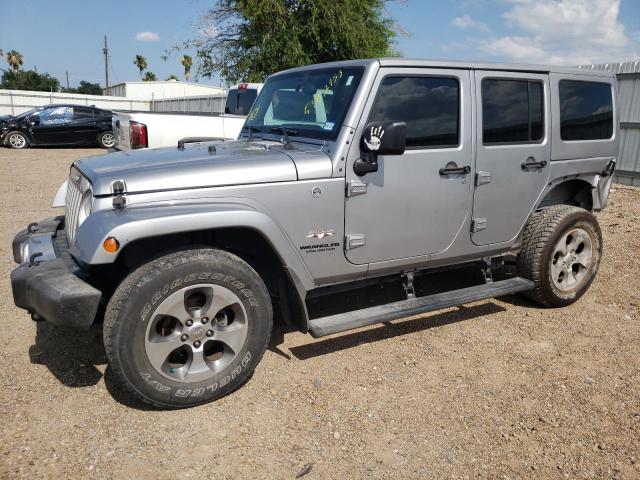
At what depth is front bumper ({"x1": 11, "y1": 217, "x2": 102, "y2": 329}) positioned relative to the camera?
8.78ft

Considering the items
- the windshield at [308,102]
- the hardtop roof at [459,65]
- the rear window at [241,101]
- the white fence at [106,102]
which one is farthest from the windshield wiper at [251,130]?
the white fence at [106,102]

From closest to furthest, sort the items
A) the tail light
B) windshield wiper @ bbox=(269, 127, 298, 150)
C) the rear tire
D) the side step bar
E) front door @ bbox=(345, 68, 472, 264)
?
the side step bar → front door @ bbox=(345, 68, 472, 264) → windshield wiper @ bbox=(269, 127, 298, 150) → the tail light → the rear tire

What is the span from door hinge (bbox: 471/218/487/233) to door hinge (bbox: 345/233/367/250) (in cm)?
102

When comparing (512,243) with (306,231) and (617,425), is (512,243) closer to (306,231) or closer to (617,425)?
(617,425)

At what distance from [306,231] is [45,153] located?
54.9ft

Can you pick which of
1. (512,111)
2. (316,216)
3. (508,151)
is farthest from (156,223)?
(512,111)

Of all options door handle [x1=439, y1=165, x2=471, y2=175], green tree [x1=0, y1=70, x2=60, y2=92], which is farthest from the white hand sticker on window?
green tree [x1=0, y1=70, x2=60, y2=92]

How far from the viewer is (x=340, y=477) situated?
2561 millimetres

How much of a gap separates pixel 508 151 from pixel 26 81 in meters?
74.8

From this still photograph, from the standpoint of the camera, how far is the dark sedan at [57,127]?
18.0 meters

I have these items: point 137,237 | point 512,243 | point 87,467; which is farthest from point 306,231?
point 512,243

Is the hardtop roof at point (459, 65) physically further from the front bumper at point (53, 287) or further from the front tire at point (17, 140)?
the front tire at point (17, 140)

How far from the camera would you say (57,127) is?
18031 millimetres

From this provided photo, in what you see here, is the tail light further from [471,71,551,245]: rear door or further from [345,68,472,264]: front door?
[471,71,551,245]: rear door
